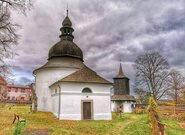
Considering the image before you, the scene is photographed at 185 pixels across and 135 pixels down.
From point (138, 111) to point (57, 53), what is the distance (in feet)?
71.0

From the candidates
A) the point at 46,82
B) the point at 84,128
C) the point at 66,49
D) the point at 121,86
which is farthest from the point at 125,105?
the point at 84,128

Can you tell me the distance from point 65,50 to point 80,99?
9192mm

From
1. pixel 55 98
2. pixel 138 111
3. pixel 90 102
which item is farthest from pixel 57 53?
pixel 138 111

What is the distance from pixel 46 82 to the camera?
29266mm

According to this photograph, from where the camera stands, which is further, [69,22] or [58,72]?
[69,22]

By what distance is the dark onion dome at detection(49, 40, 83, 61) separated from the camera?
2997cm

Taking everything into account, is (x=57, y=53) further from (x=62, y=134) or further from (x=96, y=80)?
(x=62, y=134)

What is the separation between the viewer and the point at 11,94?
8300 cm

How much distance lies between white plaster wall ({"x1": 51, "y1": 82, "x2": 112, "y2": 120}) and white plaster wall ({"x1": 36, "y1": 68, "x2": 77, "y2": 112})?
3588 mm

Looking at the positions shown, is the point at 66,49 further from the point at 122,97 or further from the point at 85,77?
the point at 122,97

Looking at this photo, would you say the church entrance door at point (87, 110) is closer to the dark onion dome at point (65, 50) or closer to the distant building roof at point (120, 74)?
the dark onion dome at point (65, 50)

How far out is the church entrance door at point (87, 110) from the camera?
79.7 ft

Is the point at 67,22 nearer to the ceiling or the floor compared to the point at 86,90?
nearer to the ceiling

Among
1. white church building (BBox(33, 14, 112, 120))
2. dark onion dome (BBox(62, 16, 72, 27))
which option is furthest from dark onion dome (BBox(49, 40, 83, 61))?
dark onion dome (BBox(62, 16, 72, 27))
